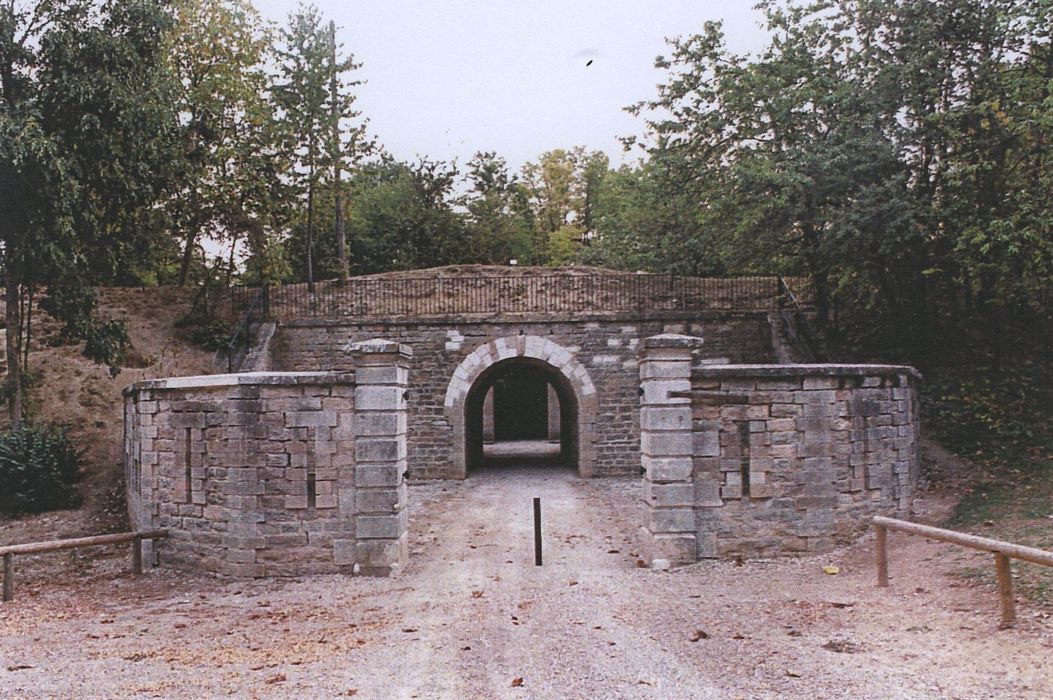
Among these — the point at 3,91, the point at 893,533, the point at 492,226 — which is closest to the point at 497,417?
the point at 492,226

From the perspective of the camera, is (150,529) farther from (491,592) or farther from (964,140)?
(964,140)

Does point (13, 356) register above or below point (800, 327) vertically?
below

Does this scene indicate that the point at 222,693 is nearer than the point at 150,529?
Yes

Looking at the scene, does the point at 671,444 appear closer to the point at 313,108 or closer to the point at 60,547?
the point at 60,547

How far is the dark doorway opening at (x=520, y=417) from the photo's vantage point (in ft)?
60.7

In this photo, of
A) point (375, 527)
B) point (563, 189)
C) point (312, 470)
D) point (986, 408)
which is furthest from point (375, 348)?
point (563, 189)

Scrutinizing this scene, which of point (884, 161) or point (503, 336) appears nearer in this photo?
point (884, 161)

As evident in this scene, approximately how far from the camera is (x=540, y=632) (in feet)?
21.4

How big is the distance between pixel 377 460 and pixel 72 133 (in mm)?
9660

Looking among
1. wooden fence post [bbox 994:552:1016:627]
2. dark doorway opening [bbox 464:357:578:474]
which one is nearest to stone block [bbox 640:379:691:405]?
wooden fence post [bbox 994:552:1016:627]

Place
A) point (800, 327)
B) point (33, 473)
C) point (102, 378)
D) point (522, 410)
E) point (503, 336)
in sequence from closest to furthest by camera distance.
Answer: point (33, 473) < point (503, 336) < point (102, 378) < point (800, 327) < point (522, 410)

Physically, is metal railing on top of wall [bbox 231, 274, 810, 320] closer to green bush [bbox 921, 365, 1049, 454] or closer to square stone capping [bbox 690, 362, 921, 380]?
green bush [bbox 921, 365, 1049, 454]

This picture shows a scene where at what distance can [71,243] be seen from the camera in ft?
46.1

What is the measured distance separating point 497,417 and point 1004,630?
81.8 ft
